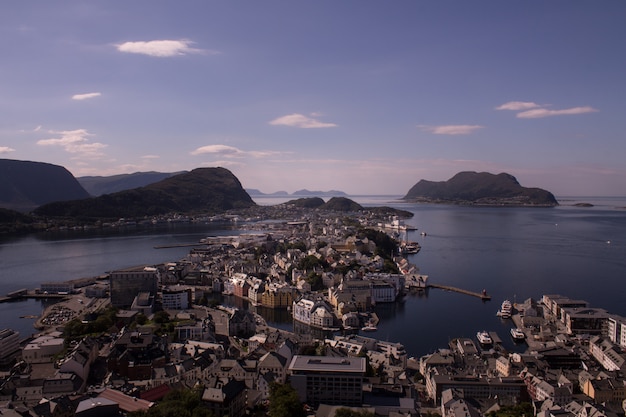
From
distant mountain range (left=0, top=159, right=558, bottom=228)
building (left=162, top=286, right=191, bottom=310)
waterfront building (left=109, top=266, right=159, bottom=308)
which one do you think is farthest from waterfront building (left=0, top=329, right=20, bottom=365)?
distant mountain range (left=0, top=159, right=558, bottom=228)

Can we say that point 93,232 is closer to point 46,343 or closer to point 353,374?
point 46,343

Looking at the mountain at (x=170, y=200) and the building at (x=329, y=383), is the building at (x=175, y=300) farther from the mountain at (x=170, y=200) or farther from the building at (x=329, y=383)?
the mountain at (x=170, y=200)

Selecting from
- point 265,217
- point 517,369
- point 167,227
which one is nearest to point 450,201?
point 265,217

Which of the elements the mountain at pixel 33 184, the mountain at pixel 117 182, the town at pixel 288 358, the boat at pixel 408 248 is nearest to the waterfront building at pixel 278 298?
the town at pixel 288 358

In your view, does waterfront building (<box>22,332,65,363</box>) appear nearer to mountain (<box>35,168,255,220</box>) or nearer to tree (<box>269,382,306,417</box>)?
tree (<box>269,382,306,417</box>)

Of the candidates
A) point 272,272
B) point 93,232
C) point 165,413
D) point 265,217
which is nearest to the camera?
point 165,413

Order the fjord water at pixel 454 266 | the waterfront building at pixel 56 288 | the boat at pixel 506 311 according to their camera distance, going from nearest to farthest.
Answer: the fjord water at pixel 454 266
the boat at pixel 506 311
the waterfront building at pixel 56 288

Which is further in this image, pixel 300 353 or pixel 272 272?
pixel 272 272

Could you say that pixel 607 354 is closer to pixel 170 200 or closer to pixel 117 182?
pixel 170 200
